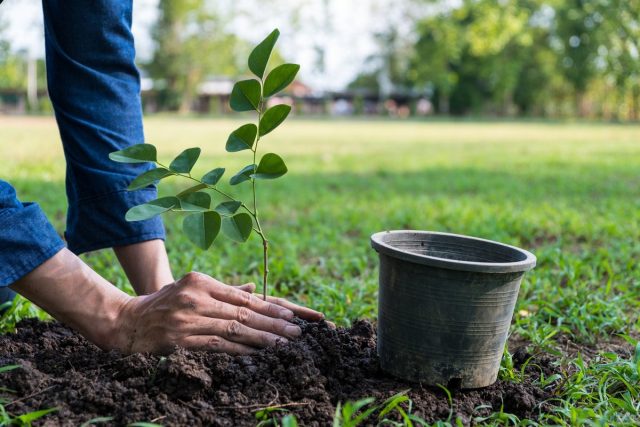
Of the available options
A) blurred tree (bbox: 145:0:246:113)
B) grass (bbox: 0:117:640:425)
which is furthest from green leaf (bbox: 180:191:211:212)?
blurred tree (bbox: 145:0:246:113)

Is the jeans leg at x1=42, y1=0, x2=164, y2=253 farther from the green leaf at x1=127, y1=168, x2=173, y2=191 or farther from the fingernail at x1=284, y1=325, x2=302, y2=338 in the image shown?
the fingernail at x1=284, y1=325, x2=302, y2=338

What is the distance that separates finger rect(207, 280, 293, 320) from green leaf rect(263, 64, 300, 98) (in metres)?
0.53

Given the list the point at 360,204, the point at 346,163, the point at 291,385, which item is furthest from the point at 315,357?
the point at 346,163

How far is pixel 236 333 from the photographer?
1.71 metres

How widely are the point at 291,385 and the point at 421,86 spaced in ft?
172

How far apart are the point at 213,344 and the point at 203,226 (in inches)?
12.4

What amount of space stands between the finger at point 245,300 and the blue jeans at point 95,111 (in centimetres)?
56

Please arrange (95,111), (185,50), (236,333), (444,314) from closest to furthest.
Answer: (444,314), (236,333), (95,111), (185,50)

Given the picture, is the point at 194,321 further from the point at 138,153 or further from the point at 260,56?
the point at 260,56

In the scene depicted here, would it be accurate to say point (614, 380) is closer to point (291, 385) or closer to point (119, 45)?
point (291, 385)

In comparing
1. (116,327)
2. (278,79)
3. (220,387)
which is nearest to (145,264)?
(116,327)

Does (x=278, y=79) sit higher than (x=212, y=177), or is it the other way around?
(x=278, y=79)

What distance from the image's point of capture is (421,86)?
52188 millimetres

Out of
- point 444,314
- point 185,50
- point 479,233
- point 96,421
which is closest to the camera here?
point 96,421
